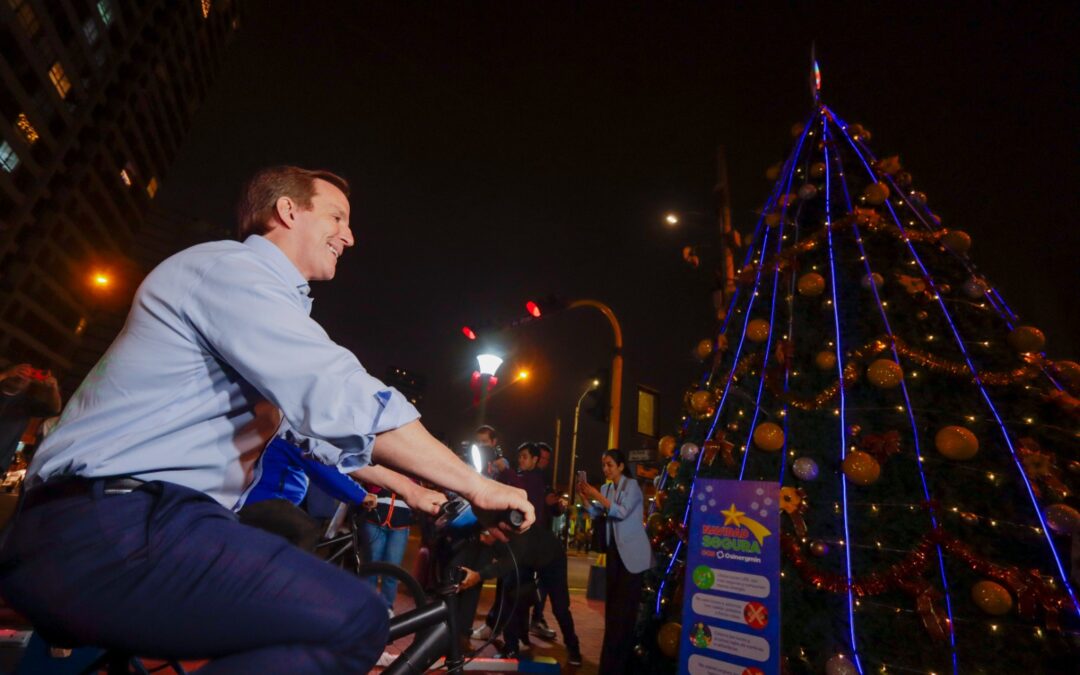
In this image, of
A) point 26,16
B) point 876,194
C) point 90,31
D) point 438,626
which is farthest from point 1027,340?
point 90,31

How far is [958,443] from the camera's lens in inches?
128

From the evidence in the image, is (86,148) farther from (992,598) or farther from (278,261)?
(992,598)

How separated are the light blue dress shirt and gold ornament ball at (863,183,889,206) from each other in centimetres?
467

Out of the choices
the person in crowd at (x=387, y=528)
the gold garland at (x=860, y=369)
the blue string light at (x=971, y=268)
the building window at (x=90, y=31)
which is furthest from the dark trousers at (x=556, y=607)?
the building window at (x=90, y=31)

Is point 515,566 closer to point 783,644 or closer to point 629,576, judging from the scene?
point 783,644

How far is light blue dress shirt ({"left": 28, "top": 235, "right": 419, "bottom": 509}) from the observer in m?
1.19

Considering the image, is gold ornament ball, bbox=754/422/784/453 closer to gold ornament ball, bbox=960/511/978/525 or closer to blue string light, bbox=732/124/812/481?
blue string light, bbox=732/124/812/481

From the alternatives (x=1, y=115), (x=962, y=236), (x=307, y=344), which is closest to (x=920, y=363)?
(x=962, y=236)

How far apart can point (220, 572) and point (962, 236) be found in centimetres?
518

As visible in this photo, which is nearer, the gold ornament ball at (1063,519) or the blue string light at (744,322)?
the gold ornament ball at (1063,519)

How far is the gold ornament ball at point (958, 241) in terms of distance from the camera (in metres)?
4.04

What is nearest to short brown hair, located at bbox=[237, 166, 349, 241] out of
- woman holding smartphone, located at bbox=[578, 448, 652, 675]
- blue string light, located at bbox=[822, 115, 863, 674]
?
blue string light, located at bbox=[822, 115, 863, 674]

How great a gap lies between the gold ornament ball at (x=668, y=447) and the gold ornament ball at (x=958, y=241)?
9.00ft

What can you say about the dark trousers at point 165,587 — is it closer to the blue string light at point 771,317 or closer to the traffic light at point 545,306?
the blue string light at point 771,317
